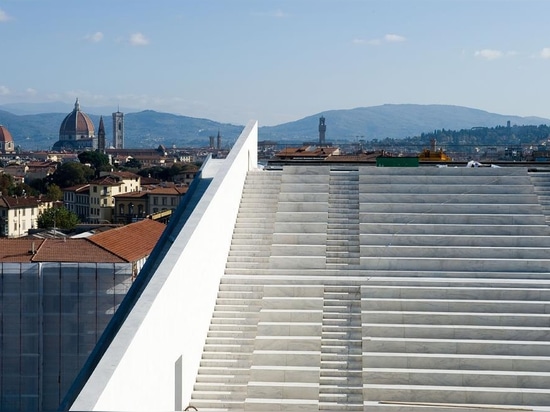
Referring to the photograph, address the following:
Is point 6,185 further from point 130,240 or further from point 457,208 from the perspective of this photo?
point 457,208

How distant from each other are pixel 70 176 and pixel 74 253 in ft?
190

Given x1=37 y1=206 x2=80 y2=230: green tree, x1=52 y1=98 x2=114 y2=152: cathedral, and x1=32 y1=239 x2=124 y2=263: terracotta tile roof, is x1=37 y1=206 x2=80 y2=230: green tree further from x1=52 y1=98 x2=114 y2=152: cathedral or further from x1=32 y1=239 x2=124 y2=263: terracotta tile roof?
x1=52 y1=98 x2=114 y2=152: cathedral

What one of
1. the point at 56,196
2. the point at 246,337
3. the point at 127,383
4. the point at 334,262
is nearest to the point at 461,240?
the point at 334,262

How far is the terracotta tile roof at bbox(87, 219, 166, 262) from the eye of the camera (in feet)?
69.5

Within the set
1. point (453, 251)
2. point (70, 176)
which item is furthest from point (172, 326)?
point (70, 176)

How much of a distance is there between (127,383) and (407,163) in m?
9.25

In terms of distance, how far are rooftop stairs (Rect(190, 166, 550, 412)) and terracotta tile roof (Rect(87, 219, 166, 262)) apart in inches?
351

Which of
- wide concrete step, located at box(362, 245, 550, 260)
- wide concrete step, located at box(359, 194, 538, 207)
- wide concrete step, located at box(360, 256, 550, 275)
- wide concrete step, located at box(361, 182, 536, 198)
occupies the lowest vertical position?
wide concrete step, located at box(360, 256, 550, 275)

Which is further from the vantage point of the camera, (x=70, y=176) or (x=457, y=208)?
(x=70, y=176)

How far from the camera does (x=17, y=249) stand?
70.7ft

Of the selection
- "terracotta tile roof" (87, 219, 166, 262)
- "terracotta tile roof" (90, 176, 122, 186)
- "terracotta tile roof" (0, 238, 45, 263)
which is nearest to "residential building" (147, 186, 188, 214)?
"terracotta tile roof" (90, 176, 122, 186)

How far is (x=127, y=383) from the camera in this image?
274 inches

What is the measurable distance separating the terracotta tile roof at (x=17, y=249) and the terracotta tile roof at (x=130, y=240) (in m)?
1.46

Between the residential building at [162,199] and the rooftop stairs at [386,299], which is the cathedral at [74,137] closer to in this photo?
the residential building at [162,199]
